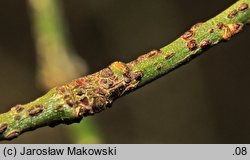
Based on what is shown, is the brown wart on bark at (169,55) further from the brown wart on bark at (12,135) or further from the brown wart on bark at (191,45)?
the brown wart on bark at (12,135)

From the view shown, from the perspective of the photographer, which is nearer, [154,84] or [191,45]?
[191,45]

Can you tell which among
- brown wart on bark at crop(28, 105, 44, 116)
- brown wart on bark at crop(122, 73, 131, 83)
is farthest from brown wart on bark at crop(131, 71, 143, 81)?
brown wart on bark at crop(28, 105, 44, 116)

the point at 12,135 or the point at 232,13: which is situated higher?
the point at 232,13

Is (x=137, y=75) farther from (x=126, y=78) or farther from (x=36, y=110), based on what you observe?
(x=36, y=110)

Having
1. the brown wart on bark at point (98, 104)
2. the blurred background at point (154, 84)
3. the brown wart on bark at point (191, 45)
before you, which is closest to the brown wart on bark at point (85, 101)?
the brown wart on bark at point (98, 104)

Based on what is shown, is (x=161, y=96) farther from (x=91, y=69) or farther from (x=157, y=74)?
(x=157, y=74)

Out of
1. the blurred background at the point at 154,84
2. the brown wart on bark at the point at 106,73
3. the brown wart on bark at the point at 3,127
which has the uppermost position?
the blurred background at the point at 154,84

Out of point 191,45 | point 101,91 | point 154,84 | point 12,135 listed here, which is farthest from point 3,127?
point 154,84

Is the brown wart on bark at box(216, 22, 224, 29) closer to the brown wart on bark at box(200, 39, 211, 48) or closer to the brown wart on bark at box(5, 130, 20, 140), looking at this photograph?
the brown wart on bark at box(200, 39, 211, 48)

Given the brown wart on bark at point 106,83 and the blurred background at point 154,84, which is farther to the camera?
the blurred background at point 154,84
